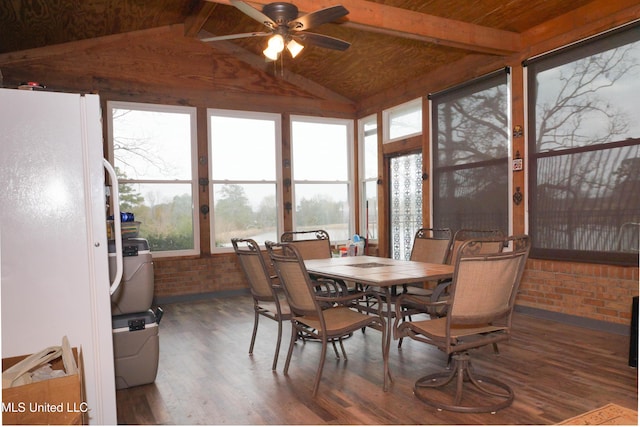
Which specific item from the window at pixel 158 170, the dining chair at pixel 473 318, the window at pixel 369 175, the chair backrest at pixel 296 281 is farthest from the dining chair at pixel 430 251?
the window at pixel 158 170

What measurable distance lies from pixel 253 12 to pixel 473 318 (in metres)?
2.60

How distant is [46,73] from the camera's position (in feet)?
17.9

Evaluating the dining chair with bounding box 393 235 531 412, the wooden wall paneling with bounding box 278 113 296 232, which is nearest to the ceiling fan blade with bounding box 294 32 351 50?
the dining chair with bounding box 393 235 531 412

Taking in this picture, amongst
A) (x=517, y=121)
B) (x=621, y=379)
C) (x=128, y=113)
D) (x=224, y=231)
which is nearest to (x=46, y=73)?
(x=128, y=113)

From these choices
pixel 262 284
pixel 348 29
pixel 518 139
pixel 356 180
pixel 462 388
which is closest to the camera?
pixel 462 388

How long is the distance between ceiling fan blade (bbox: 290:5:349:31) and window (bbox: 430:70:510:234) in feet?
8.42

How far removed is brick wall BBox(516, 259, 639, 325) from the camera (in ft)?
12.8

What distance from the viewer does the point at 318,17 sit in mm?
3227

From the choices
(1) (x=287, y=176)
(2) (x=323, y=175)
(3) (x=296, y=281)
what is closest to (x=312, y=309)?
(3) (x=296, y=281)

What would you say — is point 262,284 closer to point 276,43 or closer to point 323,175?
point 276,43

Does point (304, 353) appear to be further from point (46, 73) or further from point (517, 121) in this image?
point (46, 73)

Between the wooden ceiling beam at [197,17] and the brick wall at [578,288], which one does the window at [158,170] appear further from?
the wooden ceiling beam at [197,17]

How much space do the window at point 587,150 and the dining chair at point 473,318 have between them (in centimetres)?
197

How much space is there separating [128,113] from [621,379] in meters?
5.98
